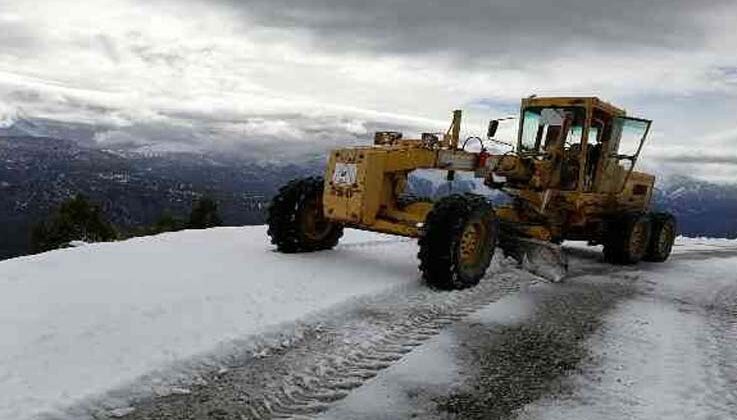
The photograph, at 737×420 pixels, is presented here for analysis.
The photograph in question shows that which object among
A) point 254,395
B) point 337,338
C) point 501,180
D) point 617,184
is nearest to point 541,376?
point 337,338

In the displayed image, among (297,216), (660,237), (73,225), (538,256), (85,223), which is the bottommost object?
(73,225)

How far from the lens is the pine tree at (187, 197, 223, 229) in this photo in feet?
165

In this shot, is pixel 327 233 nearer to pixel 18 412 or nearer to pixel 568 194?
pixel 568 194

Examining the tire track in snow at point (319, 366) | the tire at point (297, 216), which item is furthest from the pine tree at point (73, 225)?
the tire track in snow at point (319, 366)

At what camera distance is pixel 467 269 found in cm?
990

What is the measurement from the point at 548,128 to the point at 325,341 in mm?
8567

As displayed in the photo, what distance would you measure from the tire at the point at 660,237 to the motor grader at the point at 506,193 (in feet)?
0.07

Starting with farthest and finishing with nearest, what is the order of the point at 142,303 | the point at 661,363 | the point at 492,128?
the point at 492,128 < the point at 142,303 < the point at 661,363

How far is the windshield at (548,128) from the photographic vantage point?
44.4 ft

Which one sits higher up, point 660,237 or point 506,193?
point 506,193

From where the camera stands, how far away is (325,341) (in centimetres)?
674

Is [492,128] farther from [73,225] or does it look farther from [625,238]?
[73,225]

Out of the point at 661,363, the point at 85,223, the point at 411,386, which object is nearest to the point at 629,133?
the point at 661,363

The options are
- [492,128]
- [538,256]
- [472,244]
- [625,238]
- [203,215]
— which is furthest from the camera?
[203,215]
